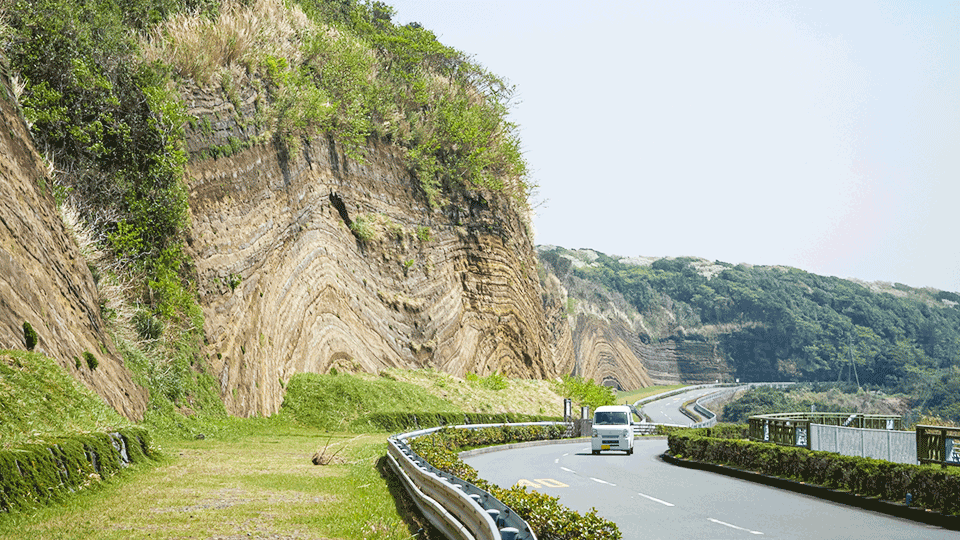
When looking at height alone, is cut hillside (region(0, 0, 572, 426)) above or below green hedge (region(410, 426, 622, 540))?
above

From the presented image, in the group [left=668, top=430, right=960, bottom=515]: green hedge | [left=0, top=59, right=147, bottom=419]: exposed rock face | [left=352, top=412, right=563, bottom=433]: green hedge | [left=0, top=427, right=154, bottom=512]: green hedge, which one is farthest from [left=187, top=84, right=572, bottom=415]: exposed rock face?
[left=668, top=430, right=960, bottom=515]: green hedge

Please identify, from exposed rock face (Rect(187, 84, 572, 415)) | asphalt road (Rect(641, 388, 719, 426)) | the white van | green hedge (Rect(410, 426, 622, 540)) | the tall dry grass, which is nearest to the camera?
green hedge (Rect(410, 426, 622, 540))

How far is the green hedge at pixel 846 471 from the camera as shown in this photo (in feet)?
43.5

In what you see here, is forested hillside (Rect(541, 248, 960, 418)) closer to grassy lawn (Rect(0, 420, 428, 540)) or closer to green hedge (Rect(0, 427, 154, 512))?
grassy lawn (Rect(0, 420, 428, 540))

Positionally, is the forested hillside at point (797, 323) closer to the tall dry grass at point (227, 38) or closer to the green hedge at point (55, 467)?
the tall dry grass at point (227, 38)

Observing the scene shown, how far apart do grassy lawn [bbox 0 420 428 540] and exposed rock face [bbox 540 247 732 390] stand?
61985mm

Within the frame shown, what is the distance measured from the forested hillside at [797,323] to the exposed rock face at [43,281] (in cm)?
10313

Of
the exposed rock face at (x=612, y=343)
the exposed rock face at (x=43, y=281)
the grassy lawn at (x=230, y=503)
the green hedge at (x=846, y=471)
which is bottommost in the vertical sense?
the grassy lawn at (x=230, y=503)

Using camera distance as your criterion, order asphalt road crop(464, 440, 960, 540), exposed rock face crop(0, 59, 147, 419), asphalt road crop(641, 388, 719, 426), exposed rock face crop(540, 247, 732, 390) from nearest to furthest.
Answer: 1. asphalt road crop(464, 440, 960, 540)
2. exposed rock face crop(0, 59, 147, 419)
3. asphalt road crop(641, 388, 719, 426)
4. exposed rock face crop(540, 247, 732, 390)

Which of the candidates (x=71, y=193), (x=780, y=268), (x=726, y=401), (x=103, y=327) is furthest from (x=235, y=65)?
(x=780, y=268)

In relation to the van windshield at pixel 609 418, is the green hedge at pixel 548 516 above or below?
below

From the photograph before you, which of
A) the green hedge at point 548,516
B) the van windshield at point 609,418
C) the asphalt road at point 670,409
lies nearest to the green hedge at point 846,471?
the van windshield at point 609,418

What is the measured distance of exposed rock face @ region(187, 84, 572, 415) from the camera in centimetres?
2959

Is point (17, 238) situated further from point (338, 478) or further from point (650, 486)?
point (650, 486)
